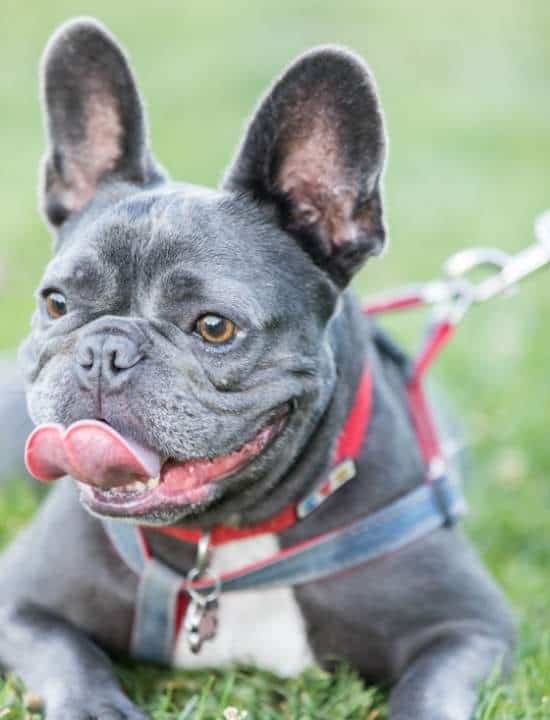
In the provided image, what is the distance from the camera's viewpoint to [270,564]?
369cm

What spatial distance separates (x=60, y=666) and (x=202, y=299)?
45.9 inches

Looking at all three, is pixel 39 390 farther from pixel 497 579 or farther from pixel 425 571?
pixel 497 579

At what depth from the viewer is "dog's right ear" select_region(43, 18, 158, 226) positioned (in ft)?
12.3

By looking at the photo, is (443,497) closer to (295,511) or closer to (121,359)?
(295,511)

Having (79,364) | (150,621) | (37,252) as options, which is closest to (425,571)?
(150,621)

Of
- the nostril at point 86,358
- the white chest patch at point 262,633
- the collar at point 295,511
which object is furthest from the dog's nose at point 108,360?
the white chest patch at point 262,633

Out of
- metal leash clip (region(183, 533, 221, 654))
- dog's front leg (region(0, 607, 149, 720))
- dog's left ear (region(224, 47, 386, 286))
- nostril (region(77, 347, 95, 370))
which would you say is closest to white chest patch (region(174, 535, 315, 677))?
metal leash clip (region(183, 533, 221, 654))

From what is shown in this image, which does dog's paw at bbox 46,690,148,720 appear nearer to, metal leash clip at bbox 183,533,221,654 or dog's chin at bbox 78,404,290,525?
metal leash clip at bbox 183,533,221,654

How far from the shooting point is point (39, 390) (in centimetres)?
333

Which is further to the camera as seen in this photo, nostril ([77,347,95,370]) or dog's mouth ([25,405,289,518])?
nostril ([77,347,95,370])

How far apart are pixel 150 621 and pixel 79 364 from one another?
3.14 feet

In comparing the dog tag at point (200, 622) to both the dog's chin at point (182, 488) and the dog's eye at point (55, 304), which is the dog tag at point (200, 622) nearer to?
the dog's chin at point (182, 488)

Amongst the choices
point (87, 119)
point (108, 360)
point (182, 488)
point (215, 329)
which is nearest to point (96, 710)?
point (182, 488)

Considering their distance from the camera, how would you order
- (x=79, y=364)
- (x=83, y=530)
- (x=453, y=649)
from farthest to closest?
(x=83, y=530) → (x=453, y=649) → (x=79, y=364)
